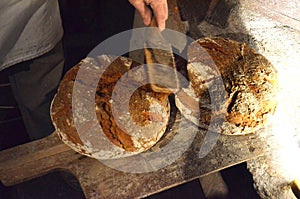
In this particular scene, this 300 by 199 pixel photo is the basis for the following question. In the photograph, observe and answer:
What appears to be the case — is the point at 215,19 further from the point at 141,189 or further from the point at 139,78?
the point at 141,189

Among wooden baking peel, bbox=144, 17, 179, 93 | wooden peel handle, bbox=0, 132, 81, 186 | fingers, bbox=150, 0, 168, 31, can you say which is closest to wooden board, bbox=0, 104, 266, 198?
wooden peel handle, bbox=0, 132, 81, 186

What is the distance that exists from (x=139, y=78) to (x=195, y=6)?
83 cm

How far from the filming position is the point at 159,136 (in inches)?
75.0

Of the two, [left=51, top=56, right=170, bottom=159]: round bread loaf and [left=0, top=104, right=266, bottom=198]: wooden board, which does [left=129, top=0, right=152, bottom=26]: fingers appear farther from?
[left=0, top=104, right=266, bottom=198]: wooden board

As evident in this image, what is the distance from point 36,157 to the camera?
1890 mm

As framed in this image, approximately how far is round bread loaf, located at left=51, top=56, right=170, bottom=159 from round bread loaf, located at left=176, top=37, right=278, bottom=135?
0.68 ft

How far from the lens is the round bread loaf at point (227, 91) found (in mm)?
1855

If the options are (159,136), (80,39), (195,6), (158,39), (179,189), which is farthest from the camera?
(80,39)

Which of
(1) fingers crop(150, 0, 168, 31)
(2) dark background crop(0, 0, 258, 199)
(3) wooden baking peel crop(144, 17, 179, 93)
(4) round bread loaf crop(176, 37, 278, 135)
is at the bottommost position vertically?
(2) dark background crop(0, 0, 258, 199)

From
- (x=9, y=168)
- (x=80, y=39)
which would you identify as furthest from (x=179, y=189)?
(x=80, y=39)

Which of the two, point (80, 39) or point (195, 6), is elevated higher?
point (195, 6)

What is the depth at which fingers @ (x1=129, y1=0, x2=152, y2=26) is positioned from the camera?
1.73 meters

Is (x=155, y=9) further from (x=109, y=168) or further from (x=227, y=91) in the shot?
(x=109, y=168)

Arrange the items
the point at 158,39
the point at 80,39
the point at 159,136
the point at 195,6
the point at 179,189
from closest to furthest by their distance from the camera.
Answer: the point at 158,39, the point at 159,136, the point at 195,6, the point at 179,189, the point at 80,39
